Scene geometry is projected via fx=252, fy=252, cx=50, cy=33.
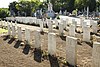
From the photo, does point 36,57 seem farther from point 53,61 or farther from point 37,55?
point 53,61

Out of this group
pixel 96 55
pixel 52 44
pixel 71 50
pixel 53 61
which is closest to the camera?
pixel 96 55

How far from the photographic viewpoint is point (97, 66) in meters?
8.02

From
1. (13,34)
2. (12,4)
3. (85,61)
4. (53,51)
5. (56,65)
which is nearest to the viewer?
(56,65)

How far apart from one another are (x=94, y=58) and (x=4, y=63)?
10.8 feet

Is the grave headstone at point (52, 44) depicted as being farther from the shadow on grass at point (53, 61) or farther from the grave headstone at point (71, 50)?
the grave headstone at point (71, 50)

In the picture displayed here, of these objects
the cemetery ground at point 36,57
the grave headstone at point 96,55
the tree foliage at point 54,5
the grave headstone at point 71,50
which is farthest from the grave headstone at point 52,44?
the tree foliage at point 54,5

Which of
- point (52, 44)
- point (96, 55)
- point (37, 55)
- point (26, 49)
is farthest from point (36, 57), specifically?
point (96, 55)

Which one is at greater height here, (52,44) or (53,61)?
(52,44)

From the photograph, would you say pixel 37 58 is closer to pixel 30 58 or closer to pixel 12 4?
pixel 30 58

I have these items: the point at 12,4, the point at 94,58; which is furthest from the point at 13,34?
the point at 12,4

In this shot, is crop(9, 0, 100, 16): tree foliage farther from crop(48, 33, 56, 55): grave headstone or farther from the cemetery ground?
crop(48, 33, 56, 55): grave headstone

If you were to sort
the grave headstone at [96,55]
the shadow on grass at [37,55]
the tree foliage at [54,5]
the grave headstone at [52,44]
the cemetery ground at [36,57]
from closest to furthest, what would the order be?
the grave headstone at [96,55]
the cemetery ground at [36,57]
the shadow on grass at [37,55]
the grave headstone at [52,44]
the tree foliage at [54,5]

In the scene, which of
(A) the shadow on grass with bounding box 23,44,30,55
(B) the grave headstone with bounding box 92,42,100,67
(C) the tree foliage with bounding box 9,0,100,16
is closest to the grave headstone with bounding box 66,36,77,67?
(B) the grave headstone with bounding box 92,42,100,67

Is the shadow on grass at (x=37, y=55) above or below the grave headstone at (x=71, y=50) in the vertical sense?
below
